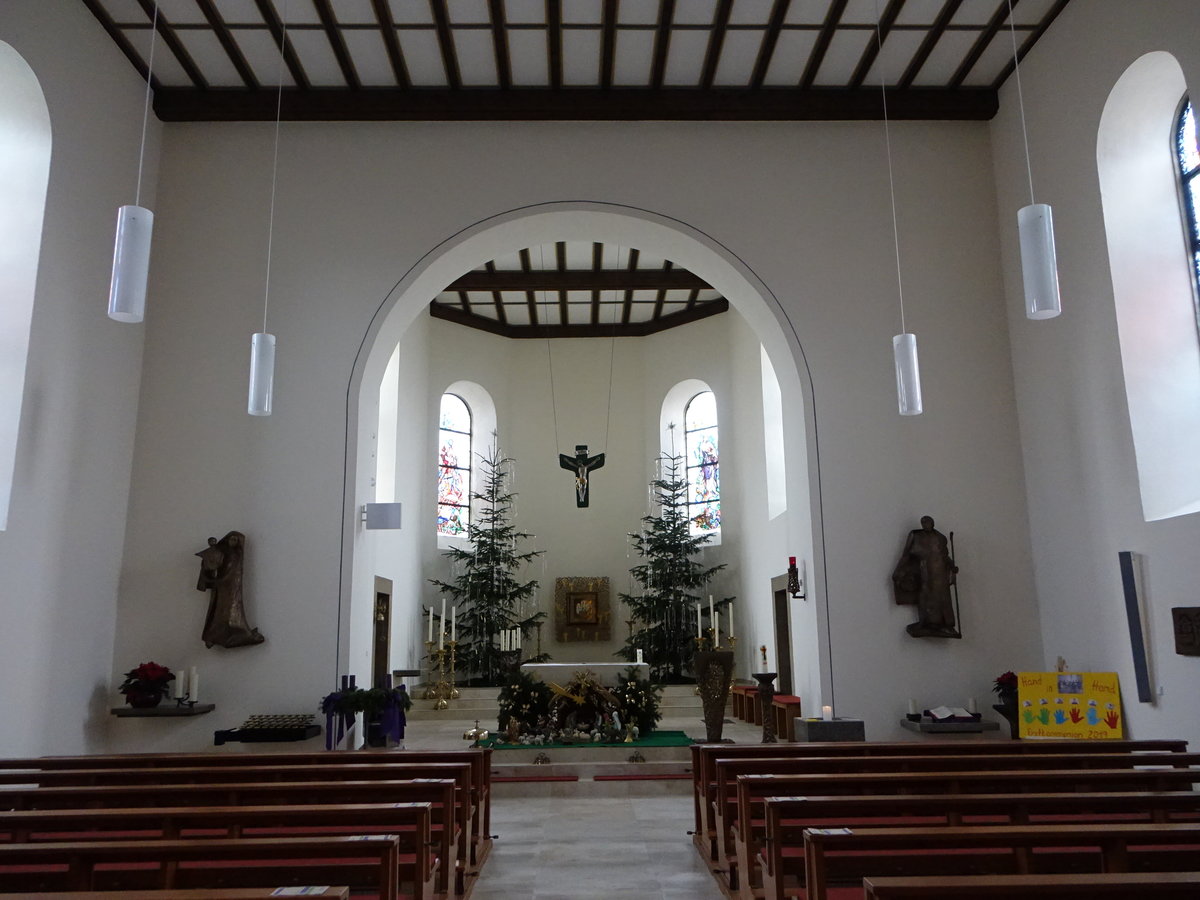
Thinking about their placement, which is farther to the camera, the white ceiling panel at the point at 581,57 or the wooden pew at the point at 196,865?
the white ceiling panel at the point at 581,57

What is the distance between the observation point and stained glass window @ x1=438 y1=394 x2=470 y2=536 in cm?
1344

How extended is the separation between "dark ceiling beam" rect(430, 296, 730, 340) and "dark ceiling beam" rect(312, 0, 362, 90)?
5.40 m

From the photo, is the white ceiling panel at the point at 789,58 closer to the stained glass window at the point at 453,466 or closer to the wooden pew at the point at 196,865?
the wooden pew at the point at 196,865

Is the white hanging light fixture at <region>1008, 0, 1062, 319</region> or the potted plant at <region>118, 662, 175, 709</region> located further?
the potted plant at <region>118, 662, 175, 709</region>

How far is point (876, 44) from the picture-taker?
7.58 m

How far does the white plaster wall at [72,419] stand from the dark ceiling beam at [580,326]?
608 centimetres

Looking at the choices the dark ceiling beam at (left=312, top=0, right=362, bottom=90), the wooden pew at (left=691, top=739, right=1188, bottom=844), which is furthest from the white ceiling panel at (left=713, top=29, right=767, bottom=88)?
the wooden pew at (left=691, top=739, right=1188, bottom=844)

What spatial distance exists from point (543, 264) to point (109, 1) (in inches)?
231

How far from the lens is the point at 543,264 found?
467 inches

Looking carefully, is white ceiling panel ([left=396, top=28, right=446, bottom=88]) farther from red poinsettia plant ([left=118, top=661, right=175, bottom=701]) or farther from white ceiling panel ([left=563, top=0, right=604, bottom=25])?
red poinsettia plant ([left=118, top=661, right=175, bottom=701])

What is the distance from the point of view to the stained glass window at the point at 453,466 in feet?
44.1

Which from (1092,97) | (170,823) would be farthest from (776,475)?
(170,823)

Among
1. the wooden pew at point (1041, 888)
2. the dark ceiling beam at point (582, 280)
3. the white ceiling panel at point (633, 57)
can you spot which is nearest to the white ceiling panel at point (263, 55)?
the white ceiling panel at point (633, 57)

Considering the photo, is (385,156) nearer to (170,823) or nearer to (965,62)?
(965,62)
